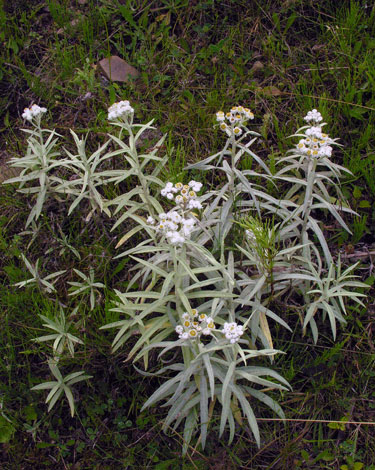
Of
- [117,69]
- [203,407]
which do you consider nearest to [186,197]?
[203,407]

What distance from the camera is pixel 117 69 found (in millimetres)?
4125

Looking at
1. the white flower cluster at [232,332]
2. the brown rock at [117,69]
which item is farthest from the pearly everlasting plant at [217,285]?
the brown rock at [117,69]

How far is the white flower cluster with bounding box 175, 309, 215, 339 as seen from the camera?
226 cm

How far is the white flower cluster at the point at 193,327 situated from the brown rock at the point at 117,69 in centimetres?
250

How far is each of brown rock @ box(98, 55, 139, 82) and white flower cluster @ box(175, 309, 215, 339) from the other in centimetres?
250

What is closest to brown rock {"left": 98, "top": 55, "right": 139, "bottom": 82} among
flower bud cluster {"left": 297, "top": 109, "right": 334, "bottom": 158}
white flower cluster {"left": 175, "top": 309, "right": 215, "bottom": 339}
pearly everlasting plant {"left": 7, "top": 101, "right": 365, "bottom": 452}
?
pearly everlasting plant {"left": 7, "top": 101, "right": 365, "bottom": 452}

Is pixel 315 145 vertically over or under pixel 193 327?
over

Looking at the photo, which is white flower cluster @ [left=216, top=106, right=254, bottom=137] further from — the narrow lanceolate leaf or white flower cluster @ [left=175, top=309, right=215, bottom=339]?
the narrow lanceolate leaf

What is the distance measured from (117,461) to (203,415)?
0.70m

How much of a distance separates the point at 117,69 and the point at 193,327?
2.68 meters

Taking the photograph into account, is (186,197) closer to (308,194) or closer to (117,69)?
(308,194)

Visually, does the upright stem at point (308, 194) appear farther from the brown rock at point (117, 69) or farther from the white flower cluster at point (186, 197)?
the brown rock at point (117, 69)

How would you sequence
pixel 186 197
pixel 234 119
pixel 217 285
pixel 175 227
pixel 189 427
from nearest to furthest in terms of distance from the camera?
pixel 175 227 → pixel 186 197 → pixel 189 427 → pixel 234 119 → pixel 217 285

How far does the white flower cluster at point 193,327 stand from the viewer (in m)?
2.26
